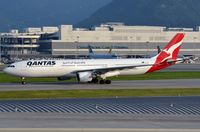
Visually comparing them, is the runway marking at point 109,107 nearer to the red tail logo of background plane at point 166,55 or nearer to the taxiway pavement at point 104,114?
the taxiway pavement at point 104,114

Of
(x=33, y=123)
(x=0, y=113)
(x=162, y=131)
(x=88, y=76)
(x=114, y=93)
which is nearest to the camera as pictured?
(x=162, y=131)

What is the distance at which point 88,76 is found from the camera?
240 ft

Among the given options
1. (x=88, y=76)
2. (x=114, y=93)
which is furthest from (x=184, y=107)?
(x=88, y=76)

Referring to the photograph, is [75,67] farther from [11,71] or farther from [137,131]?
[137,131]

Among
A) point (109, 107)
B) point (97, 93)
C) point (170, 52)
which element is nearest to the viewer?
point (109, 107)

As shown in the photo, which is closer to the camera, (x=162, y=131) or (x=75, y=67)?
(x=162, y=131)

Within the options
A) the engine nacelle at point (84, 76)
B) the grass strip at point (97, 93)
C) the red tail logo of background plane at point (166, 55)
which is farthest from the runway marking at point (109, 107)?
the red tail logo of background plane at point (166, 55)

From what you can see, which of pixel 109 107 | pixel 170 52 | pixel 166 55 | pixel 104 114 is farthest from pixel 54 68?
pixel 104 114

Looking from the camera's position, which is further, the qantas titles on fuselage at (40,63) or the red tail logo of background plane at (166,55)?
the red tail logo of background plane at (166,55)

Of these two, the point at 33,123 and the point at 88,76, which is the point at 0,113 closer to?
the point at 33,123

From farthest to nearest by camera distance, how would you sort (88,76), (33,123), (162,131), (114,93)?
1. (88,76)
2. (114,93)
3. (33,123)
4. (162,131)

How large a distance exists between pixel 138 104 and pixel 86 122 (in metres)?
6.08

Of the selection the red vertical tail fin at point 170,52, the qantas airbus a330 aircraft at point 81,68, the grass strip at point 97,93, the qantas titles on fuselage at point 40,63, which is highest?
the red vertical tail fin at point 170,52

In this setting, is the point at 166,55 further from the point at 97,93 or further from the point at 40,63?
the point at 97,93
